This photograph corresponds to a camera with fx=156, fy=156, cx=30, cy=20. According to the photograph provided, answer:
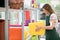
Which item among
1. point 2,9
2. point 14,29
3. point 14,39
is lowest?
point 14,39

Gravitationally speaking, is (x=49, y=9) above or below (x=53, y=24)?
above

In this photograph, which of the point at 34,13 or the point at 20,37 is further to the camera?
the point at 34,13

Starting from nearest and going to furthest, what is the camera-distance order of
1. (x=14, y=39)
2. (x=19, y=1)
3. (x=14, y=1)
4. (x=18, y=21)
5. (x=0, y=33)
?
(x=0, y=33) < (x=14, y=1) < (x=19, y=1) < (x=14, y=39) < (x=18, y=21)

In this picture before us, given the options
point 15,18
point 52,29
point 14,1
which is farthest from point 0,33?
point 52,29

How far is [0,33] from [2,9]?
0.27 m

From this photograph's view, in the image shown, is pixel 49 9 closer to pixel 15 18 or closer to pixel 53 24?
pixel 53 24

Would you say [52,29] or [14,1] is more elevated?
[14,1]

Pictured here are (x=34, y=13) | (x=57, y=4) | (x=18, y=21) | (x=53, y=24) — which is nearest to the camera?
(x=18, y=21)

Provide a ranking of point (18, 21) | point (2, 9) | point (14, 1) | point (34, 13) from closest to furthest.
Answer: point (2, 9), point (14, 1), point (18, 21), point (34, 13)

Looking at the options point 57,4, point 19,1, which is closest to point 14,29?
point 19,1

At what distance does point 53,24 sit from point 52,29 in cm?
19

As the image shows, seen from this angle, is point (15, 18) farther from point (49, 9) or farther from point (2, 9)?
point (2, 9)

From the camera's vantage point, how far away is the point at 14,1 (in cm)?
190

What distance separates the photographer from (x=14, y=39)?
235cm
